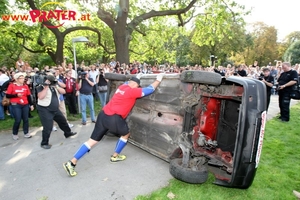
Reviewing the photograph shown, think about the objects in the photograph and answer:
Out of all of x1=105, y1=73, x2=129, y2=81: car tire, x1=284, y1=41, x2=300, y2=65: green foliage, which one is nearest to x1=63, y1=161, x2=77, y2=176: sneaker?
x1=105, y1=73, x2=129, y2=81: car tire

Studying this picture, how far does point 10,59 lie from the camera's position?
28.1 meters

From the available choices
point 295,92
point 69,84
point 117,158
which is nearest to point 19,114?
point 69,84

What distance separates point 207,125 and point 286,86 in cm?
479

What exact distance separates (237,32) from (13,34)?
33.9m

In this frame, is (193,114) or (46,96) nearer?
(193,114)

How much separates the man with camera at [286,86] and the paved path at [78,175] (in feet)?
17.1

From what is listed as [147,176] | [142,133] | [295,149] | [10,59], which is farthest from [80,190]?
[10,59]

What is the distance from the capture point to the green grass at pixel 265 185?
9.63 feet

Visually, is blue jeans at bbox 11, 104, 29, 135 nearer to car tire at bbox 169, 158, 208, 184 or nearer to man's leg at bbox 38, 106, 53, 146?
man's leg at bbox 38, 106, 53, 146

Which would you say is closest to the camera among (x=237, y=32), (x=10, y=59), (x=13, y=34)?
(x=13, y=34)

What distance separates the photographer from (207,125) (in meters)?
3.37

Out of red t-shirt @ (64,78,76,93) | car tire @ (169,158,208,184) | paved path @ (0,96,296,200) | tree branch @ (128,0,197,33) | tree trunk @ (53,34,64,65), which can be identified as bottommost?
paved path @ (0,96,296,200)

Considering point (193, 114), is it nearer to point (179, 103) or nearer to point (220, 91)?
point (179, 103)

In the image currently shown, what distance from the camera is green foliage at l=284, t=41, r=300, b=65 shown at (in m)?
46.3
